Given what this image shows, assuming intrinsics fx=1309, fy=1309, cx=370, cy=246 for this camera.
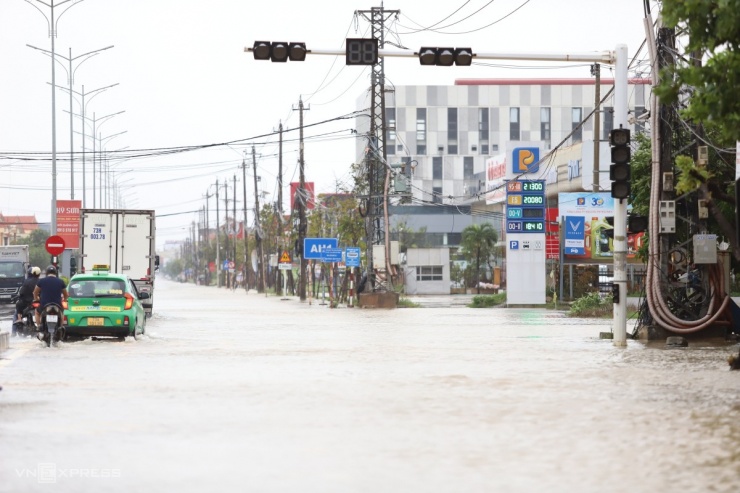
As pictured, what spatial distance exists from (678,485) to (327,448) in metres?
3.20

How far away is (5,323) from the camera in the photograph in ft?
136

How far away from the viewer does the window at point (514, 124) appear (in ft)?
450

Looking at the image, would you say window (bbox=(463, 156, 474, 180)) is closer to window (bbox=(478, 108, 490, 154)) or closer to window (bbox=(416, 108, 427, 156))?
window (bbox=(478, 108, 490, 154))

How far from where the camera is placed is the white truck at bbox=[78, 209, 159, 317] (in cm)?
4472

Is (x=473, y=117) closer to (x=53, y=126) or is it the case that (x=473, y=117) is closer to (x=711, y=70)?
(x=53, y=126)

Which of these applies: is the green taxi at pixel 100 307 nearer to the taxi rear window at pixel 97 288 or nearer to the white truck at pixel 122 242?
the taxi rear window at pixel 97 288

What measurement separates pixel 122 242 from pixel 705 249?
2381cm

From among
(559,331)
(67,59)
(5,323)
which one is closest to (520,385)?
(559,331)

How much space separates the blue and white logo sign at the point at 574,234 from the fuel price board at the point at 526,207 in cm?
187

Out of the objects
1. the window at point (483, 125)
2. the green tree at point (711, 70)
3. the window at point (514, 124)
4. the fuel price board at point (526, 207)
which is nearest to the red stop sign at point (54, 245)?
the fuel price board at point (526, 207)

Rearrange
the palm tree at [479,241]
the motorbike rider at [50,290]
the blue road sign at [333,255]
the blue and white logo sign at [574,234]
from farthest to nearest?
the palm tree at [479,241]
the blue road sign at [333,255]
the blue and white logo sign at [574,234]
the motorbike rider at [50,290]

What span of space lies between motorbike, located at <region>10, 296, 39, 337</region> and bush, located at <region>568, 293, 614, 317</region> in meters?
23.3

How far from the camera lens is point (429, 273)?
311 feet

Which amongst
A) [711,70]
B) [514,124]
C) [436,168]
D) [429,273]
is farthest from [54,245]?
[514,124]
